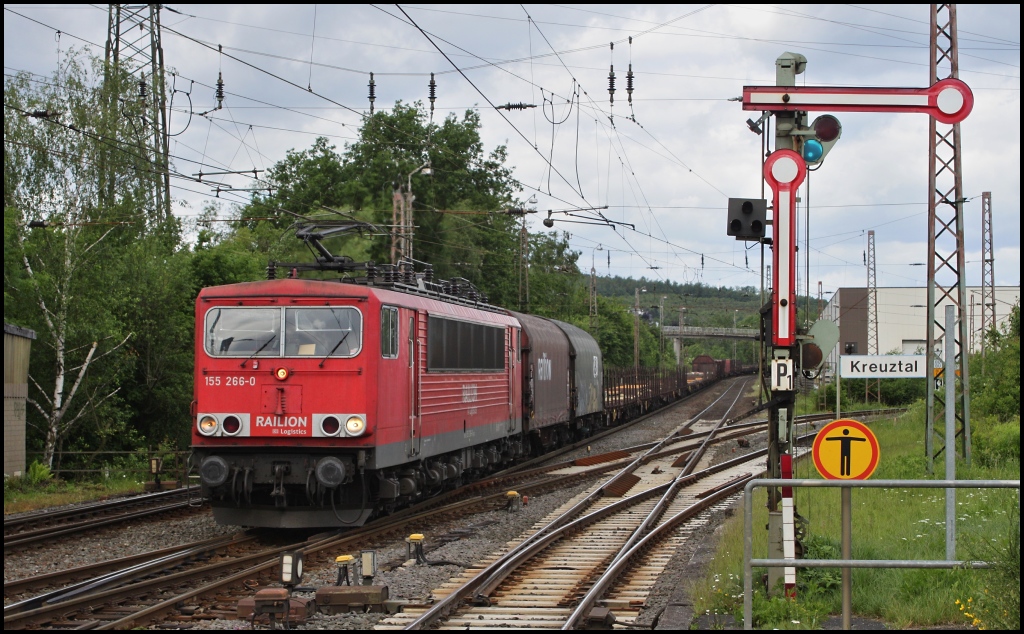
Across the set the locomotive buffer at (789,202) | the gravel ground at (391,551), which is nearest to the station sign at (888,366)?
the gravel ground at (391,551)

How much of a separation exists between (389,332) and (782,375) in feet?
20.7

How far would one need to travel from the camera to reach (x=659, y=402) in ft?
172

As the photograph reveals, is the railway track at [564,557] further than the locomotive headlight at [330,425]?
No

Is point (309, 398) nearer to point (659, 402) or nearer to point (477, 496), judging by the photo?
point (477, 496)

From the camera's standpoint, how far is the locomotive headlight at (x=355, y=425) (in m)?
12.7

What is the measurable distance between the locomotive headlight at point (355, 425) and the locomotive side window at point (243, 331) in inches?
52.7

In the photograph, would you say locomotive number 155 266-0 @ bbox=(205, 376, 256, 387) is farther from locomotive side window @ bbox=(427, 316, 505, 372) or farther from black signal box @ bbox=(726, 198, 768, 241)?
black signal box @ bbox=(726, 198, 768, 241)

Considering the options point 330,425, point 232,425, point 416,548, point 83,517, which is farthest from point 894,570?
point 83,517

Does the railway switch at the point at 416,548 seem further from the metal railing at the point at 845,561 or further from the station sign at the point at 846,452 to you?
the station sign at the point at 846,452

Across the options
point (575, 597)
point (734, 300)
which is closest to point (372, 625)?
point (575, 597)

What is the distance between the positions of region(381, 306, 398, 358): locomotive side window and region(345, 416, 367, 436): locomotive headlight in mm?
984

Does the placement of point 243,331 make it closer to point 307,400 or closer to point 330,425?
point 307,400

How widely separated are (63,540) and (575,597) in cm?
709

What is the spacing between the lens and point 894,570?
902 centimetres
